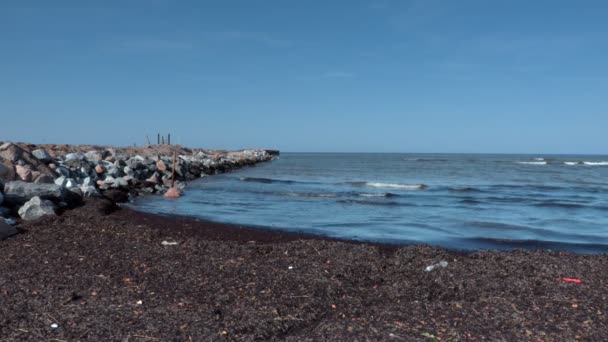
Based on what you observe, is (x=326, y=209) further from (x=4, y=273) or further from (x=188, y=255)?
(x=4, y=273)

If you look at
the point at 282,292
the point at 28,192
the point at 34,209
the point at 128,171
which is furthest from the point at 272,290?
the point at 128,171

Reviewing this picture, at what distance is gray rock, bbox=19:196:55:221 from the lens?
9.90 m

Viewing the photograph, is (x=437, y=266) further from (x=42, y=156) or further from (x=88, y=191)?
(x=42, y=156)

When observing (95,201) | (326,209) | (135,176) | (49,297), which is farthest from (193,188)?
(49,297)

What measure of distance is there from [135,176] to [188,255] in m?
14.3

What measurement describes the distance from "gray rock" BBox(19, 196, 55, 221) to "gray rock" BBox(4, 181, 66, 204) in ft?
1.85

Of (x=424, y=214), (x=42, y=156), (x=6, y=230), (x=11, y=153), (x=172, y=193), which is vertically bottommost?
(x=424, y=214)

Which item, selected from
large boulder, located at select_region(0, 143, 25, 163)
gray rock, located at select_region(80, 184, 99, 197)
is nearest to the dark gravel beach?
gray rock, located at select_region(80, 184, 99, 197)

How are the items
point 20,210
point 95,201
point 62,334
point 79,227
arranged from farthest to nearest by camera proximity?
point 95,201 → point 20,210 → point 79,227 → point 62,334

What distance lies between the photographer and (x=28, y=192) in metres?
10.9

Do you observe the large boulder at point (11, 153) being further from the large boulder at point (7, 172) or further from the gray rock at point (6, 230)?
the gray rock at point (6, 230)

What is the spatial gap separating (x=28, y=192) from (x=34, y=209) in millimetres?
1097

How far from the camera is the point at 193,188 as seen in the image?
2194 cm

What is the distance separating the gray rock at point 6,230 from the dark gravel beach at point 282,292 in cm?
17
